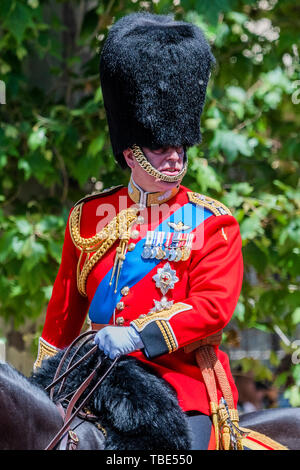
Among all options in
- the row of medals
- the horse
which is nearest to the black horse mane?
the horse

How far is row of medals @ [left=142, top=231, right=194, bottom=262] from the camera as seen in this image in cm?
230

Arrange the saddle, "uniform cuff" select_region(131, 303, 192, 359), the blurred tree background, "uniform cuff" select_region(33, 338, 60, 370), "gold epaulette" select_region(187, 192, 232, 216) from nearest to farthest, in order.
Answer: the saddle → "uniform cuff" select_region(131, 303, 192, 359) → "gold epaulette" select_region(187, 192, 232, 216) → "uniform cuff" select_region(33, 338, 60, 370) → the blurred tree background

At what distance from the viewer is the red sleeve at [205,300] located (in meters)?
2.15

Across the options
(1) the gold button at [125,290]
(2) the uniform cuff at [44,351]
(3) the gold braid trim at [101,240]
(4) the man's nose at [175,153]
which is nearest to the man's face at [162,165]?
(4) the man's nose at [175,153]

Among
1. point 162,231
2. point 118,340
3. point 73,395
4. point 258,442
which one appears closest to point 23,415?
point 73,395

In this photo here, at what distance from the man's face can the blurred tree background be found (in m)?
1.73

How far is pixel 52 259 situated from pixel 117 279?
6.95 ft

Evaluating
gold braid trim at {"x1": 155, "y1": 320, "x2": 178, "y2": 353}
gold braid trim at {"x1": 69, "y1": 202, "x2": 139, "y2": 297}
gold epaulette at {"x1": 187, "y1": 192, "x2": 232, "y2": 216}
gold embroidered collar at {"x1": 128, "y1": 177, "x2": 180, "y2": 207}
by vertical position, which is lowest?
gold braid trim at {"x1": 155, "y1": 320, "x2": 178, "y2": 353}

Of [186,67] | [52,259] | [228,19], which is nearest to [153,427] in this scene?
[186,67]

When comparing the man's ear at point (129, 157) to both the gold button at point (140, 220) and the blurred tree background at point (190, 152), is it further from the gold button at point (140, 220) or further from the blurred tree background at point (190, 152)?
the blurred tree background at point (190, 152)

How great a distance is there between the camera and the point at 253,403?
5.18 meters

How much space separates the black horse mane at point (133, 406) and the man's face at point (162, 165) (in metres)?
0.52

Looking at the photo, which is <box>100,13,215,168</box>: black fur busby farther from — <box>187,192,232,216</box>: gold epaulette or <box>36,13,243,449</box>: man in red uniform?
<box>187,192,232,216</box>: gold epaulette
